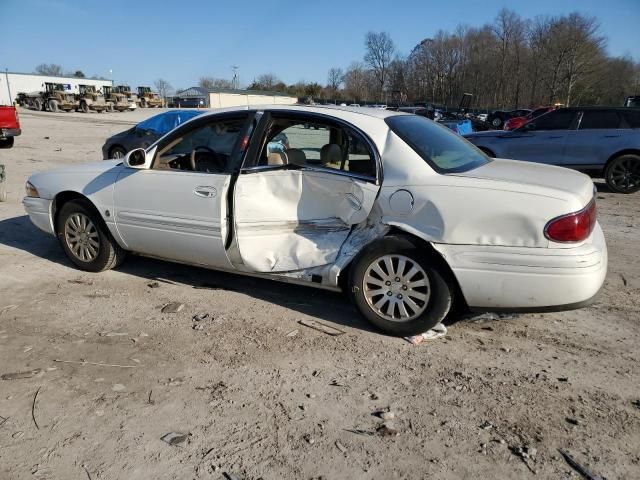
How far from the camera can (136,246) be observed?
15.6ft

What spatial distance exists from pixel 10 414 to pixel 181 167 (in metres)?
2.57

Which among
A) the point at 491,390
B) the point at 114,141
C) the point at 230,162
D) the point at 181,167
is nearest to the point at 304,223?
the point at 230,162

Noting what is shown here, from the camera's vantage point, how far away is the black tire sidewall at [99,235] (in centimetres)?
494

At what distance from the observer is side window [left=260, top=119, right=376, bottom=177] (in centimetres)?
386

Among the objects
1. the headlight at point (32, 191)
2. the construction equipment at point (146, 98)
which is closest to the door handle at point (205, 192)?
the headlight at point (32, 191)

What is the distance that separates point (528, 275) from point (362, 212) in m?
1.20

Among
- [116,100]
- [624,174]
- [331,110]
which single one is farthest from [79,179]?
[116,100]

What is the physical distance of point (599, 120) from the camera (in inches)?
397

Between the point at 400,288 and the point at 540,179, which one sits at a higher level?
the point at 540,179

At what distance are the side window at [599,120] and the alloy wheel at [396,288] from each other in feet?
27.8

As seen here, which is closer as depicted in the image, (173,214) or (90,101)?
(173,214)

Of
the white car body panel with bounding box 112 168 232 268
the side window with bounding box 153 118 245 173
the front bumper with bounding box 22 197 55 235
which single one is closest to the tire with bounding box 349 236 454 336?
the white car body panel with bounding box 112 168 232 268

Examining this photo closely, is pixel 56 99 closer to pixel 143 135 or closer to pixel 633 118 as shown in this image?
pixel 143 135

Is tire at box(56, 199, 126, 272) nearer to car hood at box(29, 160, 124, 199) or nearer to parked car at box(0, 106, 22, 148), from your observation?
car hood at box(29, 160, 124, 199)
